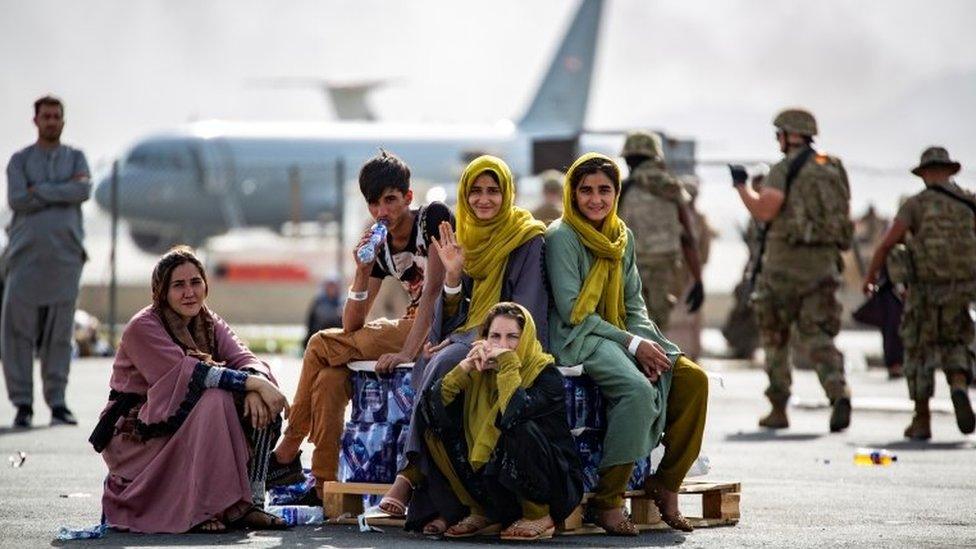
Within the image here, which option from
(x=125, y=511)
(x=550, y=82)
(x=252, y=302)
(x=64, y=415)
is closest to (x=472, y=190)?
(x=125, y=511)

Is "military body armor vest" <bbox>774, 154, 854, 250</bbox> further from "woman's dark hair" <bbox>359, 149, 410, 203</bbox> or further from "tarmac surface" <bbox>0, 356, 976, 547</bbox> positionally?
"woman's dark hair" <bbox>359, 149, 410, 203</bbox>

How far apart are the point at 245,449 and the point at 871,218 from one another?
27.9m

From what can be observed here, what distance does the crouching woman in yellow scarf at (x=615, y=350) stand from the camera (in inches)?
319

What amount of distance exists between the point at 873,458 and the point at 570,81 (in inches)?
2435

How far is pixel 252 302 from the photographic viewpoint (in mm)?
34406

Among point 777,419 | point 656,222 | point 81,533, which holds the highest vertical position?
point 656,222

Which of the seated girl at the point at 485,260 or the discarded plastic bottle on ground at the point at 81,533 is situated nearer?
the discarded plastic bottle on ground at the point at 81,533

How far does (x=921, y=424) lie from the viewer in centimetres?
1351

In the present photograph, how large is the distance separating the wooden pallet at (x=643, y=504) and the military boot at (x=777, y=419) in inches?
214

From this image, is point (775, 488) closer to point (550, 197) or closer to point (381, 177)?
point (381, 177)

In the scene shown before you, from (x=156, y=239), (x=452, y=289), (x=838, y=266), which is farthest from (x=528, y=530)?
(x=156, y=239)

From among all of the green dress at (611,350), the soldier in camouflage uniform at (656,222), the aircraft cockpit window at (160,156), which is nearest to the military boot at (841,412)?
the soldier in camouflage uniform at (656,222)

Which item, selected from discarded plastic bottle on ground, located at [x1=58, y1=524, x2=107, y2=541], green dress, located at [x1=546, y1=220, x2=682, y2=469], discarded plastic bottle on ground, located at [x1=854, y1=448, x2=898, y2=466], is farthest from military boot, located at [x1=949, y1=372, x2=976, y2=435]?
discarded plastic bottle on ground, located at [x1=58, y1=524, x2=107, y2=541]

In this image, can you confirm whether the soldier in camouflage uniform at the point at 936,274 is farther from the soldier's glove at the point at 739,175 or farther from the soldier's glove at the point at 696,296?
the soldier's glove at the point at 696,296
